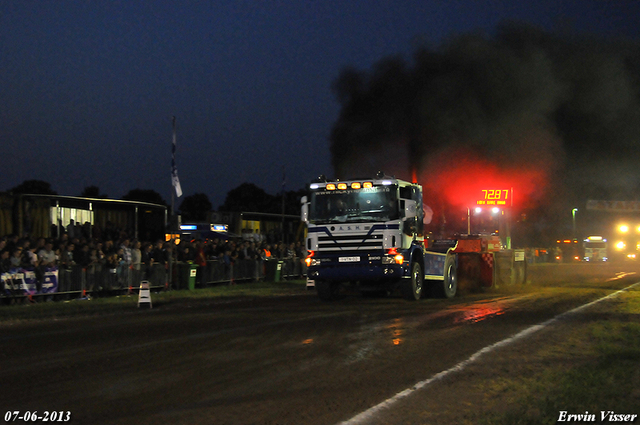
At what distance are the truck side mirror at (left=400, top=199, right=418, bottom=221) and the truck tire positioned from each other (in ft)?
9.67

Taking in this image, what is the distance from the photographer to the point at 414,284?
17.8 metres

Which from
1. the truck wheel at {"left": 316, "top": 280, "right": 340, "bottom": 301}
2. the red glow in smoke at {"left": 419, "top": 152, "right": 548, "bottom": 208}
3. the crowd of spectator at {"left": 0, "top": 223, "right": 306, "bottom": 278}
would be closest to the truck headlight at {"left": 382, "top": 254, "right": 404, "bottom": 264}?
the truck wheel at {"left": 316, "top": 280, "right": 340, "bottom": 301}

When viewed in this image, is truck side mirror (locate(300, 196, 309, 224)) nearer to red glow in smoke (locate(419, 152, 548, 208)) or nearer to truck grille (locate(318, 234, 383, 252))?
truck grille (locate(318, 234, 383, 252))

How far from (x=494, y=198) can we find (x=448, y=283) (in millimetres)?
6735

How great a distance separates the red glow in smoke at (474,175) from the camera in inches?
1309

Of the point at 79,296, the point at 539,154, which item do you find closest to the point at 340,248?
the point at 79,296

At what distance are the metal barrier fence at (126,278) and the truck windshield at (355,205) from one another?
623 cm

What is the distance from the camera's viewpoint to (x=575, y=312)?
47.8ft

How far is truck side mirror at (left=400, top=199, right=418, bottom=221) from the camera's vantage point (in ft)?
56.1

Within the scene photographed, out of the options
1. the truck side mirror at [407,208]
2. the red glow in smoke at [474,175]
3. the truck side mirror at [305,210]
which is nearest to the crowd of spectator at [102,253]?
the truck side mirror at [305,210]

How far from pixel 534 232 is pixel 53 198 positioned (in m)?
55.8

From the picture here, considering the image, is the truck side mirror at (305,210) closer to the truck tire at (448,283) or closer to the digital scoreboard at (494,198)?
the truck tire at (448,283)

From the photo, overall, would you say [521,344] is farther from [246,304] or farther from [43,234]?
[43,234]

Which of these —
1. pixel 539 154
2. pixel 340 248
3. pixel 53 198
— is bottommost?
pixel 340 248
